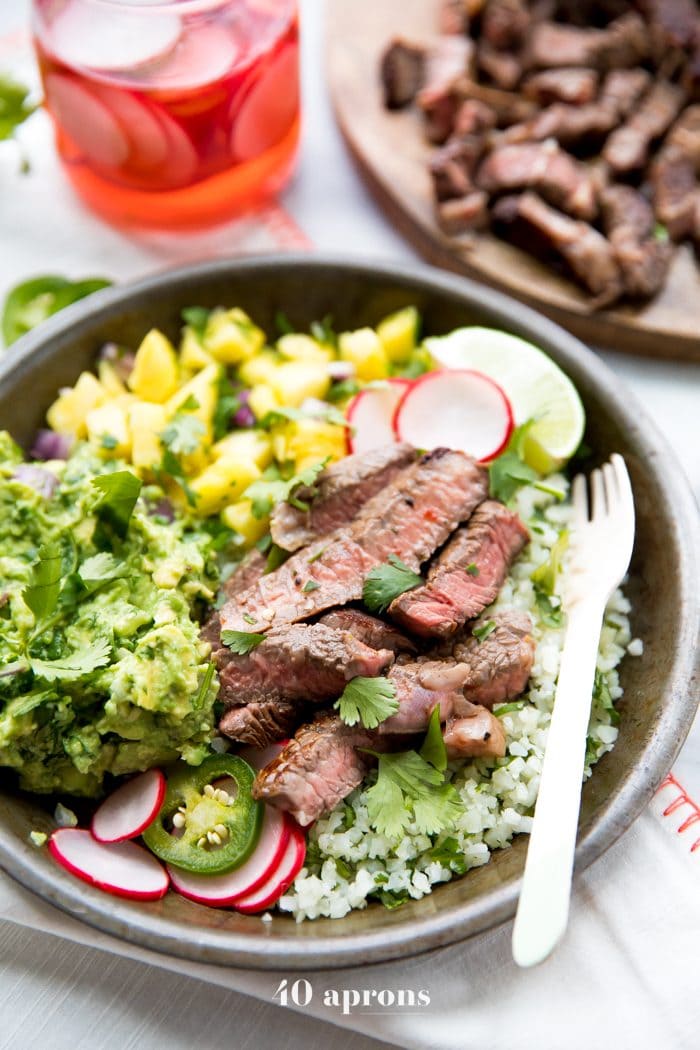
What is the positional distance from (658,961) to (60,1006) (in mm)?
1617

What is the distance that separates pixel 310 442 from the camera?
3.24m

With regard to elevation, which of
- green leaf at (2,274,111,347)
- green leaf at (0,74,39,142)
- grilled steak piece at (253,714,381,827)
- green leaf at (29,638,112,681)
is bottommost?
grilled steak piece at (253,714,381,827)

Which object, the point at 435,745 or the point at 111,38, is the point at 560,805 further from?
the point at 111,38

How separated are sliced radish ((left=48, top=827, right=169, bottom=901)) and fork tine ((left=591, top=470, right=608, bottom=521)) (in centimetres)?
167

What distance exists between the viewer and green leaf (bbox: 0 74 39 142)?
424 centimetres

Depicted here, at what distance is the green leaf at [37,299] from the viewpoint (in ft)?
12.6

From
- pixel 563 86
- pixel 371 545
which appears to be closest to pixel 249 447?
pixel 371 545

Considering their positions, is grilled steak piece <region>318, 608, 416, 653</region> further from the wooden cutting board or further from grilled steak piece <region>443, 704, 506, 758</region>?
the wooden cutting board

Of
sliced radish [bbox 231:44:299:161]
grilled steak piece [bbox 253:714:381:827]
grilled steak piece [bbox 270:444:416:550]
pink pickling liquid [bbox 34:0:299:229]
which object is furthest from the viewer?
sliced radish [bbox 231:44:299:161]

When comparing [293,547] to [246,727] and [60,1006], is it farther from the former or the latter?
[60,1006]

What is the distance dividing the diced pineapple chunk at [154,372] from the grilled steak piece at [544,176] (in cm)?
162

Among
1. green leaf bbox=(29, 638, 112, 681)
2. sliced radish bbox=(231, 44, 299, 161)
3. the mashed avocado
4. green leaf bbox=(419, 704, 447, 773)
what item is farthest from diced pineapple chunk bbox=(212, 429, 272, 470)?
sliced radish bbox=(231, 44, 299, 161)

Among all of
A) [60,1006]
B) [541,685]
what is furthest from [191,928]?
[541,685]

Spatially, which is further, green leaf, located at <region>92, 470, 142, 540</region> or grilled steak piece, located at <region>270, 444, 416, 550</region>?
grilled steak piece, located at <region>270, 444, 416, 550</region>
